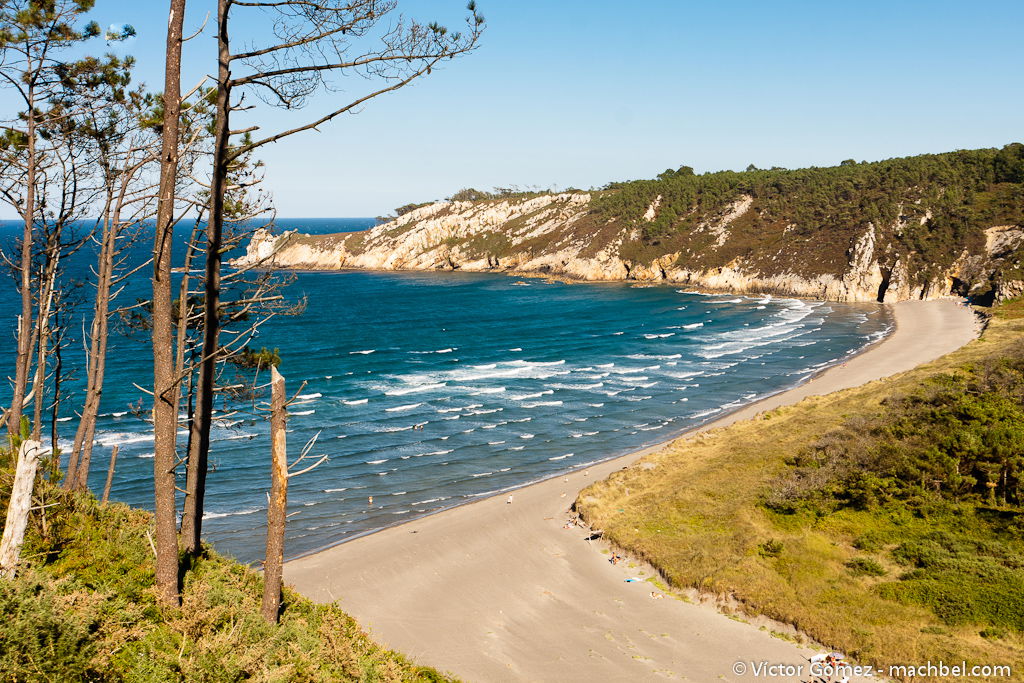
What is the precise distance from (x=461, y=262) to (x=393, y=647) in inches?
5140

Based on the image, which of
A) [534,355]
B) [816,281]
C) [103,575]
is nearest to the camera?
[103,575]

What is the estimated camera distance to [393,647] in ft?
62.3

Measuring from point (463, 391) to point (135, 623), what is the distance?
140ft

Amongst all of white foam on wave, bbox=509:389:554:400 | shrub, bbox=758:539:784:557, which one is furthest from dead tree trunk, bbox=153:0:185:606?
white foam on wave, bbox=509:389:554:400

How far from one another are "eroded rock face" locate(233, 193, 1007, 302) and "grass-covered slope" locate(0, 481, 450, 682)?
219 ft

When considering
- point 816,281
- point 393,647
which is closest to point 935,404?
point 393,647

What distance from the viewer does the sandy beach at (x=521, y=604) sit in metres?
17.6

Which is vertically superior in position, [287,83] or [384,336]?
[287,83]

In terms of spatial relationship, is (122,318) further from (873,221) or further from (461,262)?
(461,262)

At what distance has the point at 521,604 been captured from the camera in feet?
71.1

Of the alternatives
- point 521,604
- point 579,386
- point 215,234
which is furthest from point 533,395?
point 215,234

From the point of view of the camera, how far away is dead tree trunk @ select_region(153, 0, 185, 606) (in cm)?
741

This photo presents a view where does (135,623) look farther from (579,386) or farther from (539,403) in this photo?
(579,386)

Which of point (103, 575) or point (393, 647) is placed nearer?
point (103, 575)
